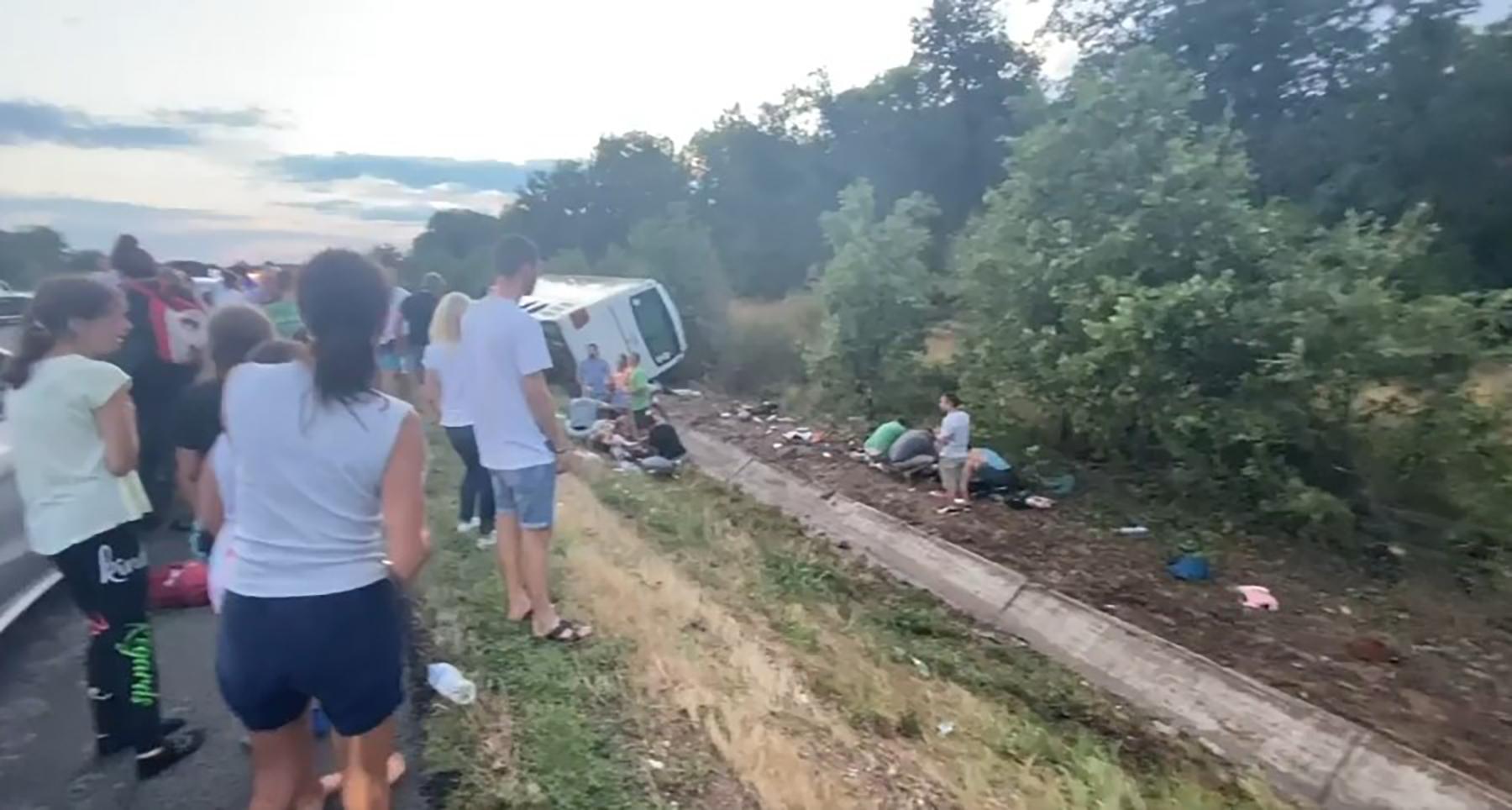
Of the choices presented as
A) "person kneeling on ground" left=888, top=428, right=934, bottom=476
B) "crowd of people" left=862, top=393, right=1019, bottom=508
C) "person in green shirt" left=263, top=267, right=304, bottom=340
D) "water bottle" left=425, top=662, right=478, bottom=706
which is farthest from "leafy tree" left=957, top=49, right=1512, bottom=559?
"water bottle" left=425, top=662, right=478, bottom=706

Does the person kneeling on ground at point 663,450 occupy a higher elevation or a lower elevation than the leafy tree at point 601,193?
higher

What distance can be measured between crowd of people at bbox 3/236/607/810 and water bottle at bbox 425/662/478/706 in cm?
50

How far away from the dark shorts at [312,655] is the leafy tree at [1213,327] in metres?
9.13

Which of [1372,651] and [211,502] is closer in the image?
[211,502]

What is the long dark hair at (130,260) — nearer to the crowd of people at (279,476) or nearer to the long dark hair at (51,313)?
the crowd of people at (279,476)

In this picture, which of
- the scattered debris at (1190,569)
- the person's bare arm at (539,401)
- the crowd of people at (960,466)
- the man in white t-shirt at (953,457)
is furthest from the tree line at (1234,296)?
the person's bare arm at (539,401)

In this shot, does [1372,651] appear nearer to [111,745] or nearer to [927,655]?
[927,655]

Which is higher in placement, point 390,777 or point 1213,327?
point 390,777

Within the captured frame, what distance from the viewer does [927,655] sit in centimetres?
761

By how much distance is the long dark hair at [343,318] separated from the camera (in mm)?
2646

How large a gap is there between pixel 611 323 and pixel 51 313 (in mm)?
17337

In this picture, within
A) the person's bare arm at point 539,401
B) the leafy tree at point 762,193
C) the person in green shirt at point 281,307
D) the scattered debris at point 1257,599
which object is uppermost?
the person's bare arm at point 539,401

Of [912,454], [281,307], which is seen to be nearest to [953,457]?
[912,454]

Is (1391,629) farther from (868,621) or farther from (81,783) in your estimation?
(81,783)
